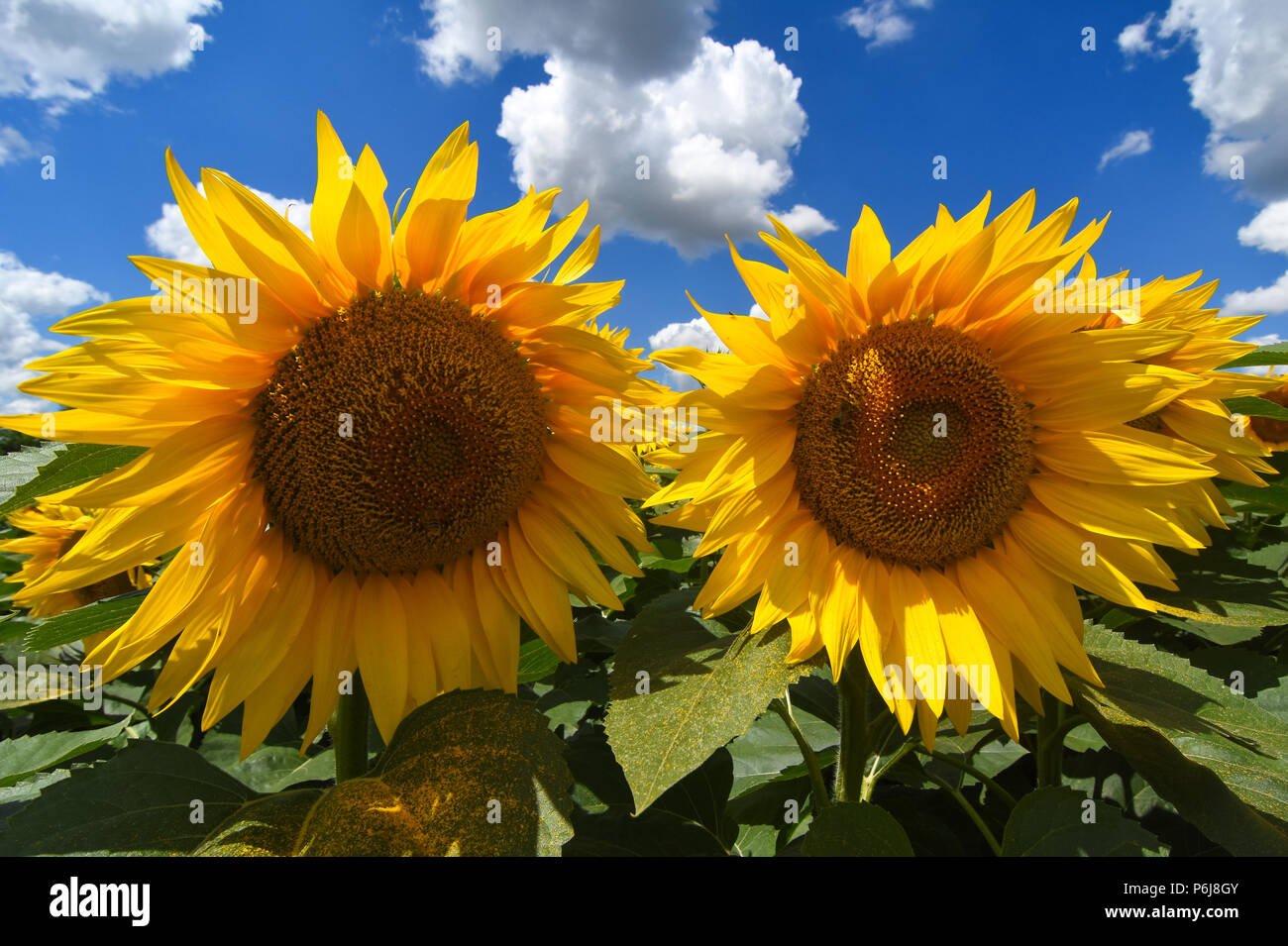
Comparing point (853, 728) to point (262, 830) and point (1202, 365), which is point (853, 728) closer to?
point (262, 830)

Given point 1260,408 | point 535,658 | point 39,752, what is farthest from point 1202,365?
point 39,752

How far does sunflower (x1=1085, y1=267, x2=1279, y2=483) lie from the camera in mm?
2729

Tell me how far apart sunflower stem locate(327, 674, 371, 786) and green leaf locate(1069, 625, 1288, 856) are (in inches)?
72.6

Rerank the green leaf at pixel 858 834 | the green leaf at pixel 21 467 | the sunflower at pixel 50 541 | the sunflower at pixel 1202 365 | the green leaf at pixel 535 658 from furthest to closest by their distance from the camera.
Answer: the sunflower at pixel 50 541 < the sunflower at pixel 1202 365 < the green leaf at pixel 535 658 < the green leaf at pixel 21 467 < the green leaf at pixel 858 834

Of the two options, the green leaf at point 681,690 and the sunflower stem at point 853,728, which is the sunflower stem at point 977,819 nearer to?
the sunflower stem at point 853,728

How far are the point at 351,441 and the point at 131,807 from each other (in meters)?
0.94

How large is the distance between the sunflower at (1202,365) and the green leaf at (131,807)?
3.10 m

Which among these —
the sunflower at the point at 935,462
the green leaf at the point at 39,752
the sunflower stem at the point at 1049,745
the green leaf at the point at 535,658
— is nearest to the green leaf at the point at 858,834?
the sunflower at the point at 935,462

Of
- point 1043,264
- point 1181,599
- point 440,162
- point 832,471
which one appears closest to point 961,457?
point 832,471

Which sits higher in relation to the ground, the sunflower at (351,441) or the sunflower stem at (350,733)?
the sunflower at (351,441)

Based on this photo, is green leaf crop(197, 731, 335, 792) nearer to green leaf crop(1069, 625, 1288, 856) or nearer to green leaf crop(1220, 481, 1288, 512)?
green leaf crop(1069, 625, 1288, 856)

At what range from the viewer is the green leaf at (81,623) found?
167cm
